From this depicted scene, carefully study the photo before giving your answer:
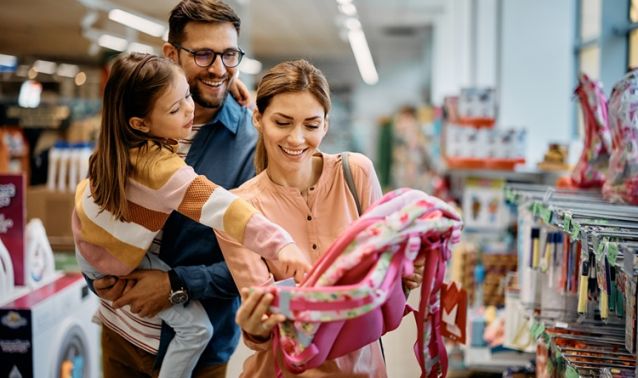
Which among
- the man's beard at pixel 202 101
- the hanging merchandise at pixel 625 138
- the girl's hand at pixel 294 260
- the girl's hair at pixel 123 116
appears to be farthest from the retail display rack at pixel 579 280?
the girl's hair at pixel 123 116

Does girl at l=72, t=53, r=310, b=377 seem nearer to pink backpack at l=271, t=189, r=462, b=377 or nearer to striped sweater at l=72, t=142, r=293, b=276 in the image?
striped sweater at l=72, t=142, r=293, b=276

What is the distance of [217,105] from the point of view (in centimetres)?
235

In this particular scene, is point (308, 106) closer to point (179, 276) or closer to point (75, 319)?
point (179, 276)

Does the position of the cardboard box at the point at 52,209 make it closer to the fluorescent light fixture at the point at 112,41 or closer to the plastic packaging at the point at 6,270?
the plastic packaging at the point at 6,270

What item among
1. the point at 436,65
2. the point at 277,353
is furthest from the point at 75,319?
the point at 436,65

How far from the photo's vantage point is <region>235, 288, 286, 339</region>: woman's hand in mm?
1623

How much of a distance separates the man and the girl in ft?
0.26

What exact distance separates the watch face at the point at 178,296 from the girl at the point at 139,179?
0.05m

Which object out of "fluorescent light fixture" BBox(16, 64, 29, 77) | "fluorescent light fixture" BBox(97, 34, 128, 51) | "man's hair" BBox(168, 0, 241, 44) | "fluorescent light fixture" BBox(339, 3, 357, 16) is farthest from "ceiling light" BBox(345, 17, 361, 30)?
"man's hair" BBox(168, 0, 241, 44)

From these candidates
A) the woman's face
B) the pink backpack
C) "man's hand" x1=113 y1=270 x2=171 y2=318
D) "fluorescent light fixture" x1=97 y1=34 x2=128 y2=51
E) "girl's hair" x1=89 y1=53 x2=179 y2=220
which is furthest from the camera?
"fluorescent light fixture" x1=97 y1=34 x2=128 y2=51

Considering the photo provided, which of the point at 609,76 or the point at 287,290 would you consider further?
the point at 609,76

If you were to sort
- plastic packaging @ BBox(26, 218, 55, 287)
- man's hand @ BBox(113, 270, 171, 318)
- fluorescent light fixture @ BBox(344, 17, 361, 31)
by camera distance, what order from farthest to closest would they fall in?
fluorescent light fixture @ BBox(344, 17, 361, 31), plastic packaging @ BBox(26, 218, 55, 287), man's hand @ BBox(113, 270, 171, 318)

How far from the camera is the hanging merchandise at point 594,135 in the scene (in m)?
3.29

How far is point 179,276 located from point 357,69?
23016 mm
